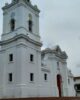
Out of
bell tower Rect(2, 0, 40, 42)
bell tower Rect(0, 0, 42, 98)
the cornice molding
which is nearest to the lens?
bell tower Rect(0, 0, 42, 98)

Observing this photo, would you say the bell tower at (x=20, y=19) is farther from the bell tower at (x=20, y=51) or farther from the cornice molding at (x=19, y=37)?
the cornice molding at (x=19, y=37)

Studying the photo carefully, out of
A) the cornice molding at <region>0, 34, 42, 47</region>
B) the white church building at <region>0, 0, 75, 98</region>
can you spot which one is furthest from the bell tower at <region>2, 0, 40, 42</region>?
the cornice molding at <region>0, 34, 42, 47</region>

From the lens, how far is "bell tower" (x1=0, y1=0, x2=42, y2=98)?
1139 inches

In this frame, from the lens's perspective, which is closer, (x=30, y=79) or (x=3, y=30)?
(x=30, y=79)

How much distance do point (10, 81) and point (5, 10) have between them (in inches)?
464

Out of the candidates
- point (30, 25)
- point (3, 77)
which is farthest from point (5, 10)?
point (3, 77)

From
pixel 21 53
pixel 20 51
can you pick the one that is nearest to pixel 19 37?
pixel 20 51

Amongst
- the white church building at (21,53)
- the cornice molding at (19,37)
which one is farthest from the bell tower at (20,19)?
the cornice molding at (19,37)

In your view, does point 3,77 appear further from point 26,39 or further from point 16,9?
point 16,9

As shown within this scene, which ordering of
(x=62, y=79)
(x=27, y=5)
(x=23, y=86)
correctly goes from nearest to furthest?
(x=23, y=86)
(x=27, y=5)
(x=62, y=79)

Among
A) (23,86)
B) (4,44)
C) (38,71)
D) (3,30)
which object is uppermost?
(3,30)

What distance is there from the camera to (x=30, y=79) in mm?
30156

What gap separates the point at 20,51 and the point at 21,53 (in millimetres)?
349

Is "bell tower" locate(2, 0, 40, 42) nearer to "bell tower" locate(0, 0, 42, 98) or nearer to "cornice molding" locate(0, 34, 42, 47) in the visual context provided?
"bell tower" locate(0, 0, 42, 98)
